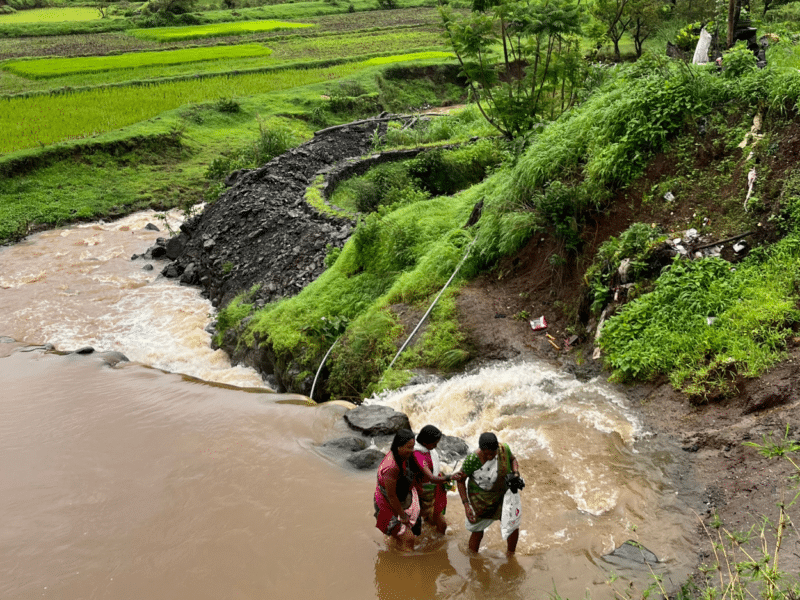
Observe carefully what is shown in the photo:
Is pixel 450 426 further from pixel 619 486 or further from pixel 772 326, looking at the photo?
pixel 772 326

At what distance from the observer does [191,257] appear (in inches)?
578

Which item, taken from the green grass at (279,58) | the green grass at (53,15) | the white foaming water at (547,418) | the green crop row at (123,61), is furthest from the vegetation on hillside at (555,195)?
the green grass at (53,15)

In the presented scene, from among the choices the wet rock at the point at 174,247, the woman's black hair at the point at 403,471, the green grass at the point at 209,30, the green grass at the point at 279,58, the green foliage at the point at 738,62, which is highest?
the green grass at the point at 209,30

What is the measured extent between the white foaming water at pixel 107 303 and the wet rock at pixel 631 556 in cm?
624

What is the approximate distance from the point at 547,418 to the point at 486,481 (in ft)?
7.05

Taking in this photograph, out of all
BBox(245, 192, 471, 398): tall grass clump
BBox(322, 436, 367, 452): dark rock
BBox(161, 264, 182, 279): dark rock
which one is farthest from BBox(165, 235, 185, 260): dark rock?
BBox(322, 436, 367, 452): dark rock

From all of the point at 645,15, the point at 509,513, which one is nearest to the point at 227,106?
the point at 645,15

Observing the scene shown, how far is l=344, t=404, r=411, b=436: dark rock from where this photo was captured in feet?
21.7

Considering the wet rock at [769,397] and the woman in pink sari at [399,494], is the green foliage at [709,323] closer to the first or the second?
the wet rock at [769,397]

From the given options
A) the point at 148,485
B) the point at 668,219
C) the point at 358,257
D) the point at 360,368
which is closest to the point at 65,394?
the point at 148,485

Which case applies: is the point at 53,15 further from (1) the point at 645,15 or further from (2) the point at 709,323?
(2) the point at 709,323

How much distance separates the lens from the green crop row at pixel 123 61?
29.5 metres

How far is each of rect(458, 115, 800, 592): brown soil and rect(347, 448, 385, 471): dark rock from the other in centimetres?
213

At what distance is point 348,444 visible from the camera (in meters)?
6.45
